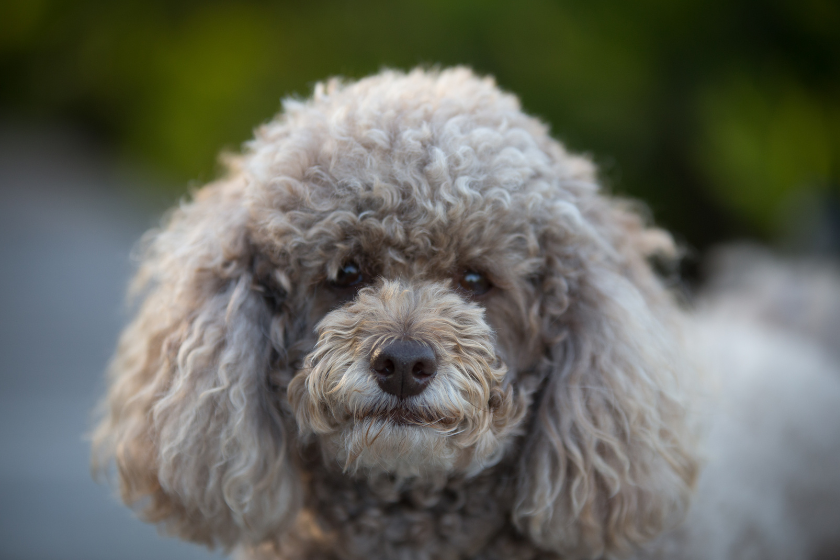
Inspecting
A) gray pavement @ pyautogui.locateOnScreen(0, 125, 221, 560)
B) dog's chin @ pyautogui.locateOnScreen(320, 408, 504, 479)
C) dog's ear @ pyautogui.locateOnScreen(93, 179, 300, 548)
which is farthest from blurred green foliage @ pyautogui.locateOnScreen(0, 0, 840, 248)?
dog's chin @ pyautogui.locateOnScreen(320, 408, 504, 479)

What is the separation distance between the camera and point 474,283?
1.47 meters

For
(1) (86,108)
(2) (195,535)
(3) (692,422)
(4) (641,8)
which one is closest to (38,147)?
(1) (86,108)

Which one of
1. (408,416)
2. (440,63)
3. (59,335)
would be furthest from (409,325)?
(59,335)

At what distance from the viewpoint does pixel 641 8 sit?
394cm

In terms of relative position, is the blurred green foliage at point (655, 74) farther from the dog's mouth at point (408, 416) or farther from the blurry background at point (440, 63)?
the dog's mouth at point (408, 416)

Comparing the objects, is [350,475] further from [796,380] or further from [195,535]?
[796,380]

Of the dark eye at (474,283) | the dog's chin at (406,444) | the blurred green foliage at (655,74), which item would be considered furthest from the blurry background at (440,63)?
the dog's chin at (406,444)

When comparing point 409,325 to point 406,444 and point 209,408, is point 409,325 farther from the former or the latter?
point 209,408

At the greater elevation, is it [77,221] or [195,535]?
[77,221]

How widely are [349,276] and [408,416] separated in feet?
1.11

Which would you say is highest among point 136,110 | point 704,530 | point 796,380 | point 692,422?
point 136,110

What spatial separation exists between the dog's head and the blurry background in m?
1.63

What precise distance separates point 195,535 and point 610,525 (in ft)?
2.91

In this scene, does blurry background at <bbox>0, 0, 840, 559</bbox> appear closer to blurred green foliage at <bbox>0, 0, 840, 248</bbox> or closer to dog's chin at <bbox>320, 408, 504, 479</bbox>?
blurred green foliage at <bbox>0, 0, 840, 248</bbox>
